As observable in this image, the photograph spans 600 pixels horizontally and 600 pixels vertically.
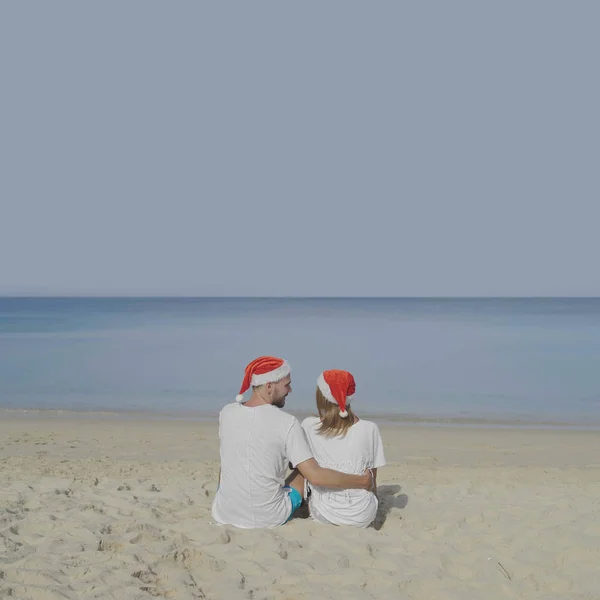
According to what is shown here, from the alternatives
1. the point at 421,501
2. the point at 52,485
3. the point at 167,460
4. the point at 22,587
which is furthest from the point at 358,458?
the point at 167,460

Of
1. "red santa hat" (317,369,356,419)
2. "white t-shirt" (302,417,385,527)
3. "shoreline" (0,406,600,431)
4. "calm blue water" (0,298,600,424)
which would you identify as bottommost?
"calm blue water" (0,298,600,424)

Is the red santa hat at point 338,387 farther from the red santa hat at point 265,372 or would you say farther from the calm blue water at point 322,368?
the calm blue water at point 322,368

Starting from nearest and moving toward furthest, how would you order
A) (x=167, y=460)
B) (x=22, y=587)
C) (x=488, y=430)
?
1. (x=22, y=587)
2. (x=167, y=460)
3. (x=488, y=430)

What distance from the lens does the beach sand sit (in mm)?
3918

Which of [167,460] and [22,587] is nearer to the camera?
[22,587]

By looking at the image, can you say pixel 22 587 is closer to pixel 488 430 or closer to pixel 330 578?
pixel 330 578

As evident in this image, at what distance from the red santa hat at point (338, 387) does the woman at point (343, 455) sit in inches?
2.4

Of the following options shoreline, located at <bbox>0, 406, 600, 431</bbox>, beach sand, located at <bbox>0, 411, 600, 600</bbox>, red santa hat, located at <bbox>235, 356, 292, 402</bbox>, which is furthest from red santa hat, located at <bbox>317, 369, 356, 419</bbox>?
shoreline, located at <bbox>0, 406, 600, 431</bbox>

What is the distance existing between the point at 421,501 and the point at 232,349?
2043cm

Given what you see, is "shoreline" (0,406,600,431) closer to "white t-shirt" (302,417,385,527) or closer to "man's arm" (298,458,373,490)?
"white t-shirt" (302,417,385,527)

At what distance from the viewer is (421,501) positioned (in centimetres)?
605

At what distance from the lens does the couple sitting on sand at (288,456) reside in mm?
4391

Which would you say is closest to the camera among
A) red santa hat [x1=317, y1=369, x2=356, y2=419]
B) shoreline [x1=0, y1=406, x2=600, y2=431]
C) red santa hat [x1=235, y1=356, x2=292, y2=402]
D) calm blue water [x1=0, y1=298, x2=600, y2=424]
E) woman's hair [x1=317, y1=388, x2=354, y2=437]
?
red santa hat [x1=235, y1=356, x2=292, y2=402]

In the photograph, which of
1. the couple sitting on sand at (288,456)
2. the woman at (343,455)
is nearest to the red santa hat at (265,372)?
the couple sitting on sand at (288,456)
